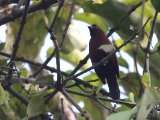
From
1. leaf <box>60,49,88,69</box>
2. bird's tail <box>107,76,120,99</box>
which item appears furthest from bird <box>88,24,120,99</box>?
leaf <box>60,49,88,69</box>

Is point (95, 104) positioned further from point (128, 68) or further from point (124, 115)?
point (124, 115)

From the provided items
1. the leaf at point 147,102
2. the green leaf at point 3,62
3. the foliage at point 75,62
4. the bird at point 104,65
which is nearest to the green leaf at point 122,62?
the foliage at point 75,62

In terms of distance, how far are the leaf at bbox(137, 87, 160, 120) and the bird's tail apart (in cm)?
67

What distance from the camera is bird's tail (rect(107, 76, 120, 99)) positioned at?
1.77 m

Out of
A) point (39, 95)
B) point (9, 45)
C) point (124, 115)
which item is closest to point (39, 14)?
point (9, 45)

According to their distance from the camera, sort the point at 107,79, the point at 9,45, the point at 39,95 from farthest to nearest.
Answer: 1. the point at 9,45
2. the point at 107,79
3. the point at 39,95

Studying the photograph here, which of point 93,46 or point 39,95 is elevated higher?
point 93,46

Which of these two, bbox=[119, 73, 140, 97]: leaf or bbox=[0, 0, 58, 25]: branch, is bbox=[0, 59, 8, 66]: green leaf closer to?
bbox=[0, 0, 58, 25]: branch

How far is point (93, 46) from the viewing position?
1829mm

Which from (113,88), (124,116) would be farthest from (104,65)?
(124,116)

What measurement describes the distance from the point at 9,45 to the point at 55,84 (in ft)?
2.55

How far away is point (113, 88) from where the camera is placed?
5.96ft

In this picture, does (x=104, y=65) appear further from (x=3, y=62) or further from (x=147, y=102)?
(x=147, y=102)

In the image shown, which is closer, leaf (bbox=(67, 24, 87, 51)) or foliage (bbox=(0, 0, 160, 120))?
foliage (bbox=(0, 0, 160, 120))
